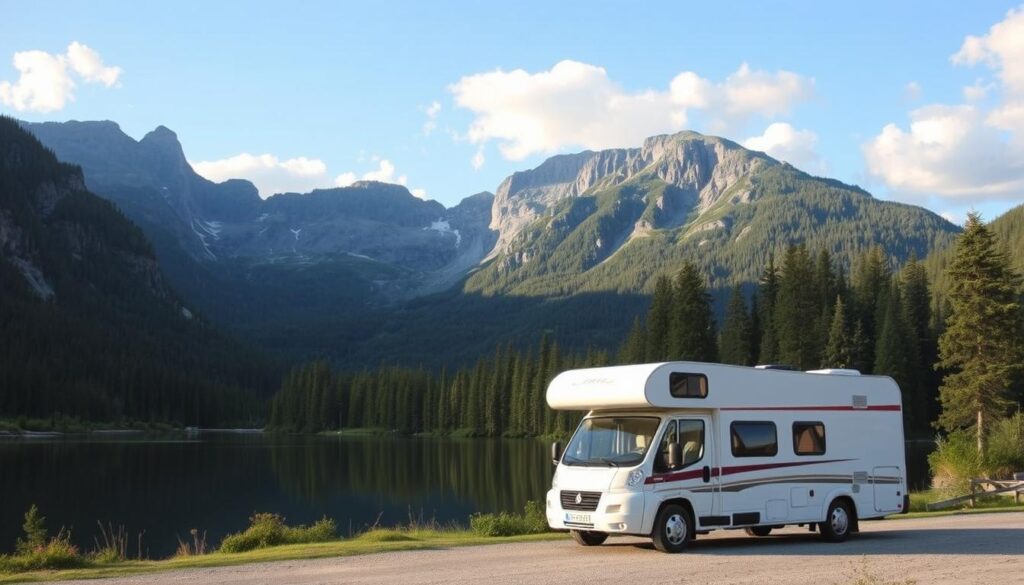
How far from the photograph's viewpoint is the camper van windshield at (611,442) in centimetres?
1888

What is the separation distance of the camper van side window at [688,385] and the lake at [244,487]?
20.9 metres

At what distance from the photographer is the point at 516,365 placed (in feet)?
429

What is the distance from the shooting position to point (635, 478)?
18.4 m

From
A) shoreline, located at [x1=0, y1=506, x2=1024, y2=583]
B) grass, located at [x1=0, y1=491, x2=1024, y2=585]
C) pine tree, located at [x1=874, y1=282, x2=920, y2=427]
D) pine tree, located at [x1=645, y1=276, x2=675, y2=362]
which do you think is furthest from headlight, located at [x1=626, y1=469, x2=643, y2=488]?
pine tree, located at [x1=645, y1=276, x2=675, y2=362]

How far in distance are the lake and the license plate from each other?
1903 cm

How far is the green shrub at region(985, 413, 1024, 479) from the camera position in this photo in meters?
39.2

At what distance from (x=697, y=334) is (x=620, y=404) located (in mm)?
61281

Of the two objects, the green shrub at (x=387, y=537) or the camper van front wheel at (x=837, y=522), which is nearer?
the camper van front wheel at (x=837, y=522)

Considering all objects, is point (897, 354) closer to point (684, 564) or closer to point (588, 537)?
point (588, 537)

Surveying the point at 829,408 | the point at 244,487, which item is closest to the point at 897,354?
the point at 244,487

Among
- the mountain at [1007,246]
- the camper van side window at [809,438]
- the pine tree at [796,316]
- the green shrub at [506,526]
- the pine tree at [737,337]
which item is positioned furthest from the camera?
the mountain at [1007,246]

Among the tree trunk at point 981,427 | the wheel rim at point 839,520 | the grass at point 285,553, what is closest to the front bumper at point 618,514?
the grass at point 285,553

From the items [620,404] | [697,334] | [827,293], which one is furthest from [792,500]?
[827,293]

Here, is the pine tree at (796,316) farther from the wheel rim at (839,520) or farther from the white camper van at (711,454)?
the wheel rim at (839,520)
